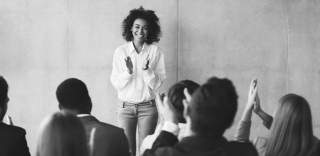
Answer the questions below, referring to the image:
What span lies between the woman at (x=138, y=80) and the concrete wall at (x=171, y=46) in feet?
1.64

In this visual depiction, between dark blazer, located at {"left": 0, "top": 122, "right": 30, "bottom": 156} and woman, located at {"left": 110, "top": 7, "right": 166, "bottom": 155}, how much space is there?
5.63ft

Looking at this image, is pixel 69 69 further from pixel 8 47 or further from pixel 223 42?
pixel 223 42

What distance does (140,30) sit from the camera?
157 inches

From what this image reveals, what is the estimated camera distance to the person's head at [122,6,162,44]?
4.00 meters

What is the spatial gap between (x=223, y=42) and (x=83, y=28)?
160 centimetres

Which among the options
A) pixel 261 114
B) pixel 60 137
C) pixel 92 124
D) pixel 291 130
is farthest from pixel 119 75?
pixel 60 137

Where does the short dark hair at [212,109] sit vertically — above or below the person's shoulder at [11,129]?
above

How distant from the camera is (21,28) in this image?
4441 mm

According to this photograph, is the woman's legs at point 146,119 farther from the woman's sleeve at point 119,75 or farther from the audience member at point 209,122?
the audience member at point 209,122

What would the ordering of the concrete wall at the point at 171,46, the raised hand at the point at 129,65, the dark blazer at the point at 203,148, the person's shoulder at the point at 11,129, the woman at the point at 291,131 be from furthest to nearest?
1. the concrete wall at the point at 171,46
2. the raised hand at the point at 129,65
3. the person's shoulder at the point at 11,129
4. the woman at the point at 291,131
5. the dark blazer at the point at 203,148

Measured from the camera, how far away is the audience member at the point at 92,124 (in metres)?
1.97

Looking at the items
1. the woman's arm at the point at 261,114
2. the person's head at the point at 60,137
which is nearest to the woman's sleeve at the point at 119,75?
the woman's arm at the point at 261,114

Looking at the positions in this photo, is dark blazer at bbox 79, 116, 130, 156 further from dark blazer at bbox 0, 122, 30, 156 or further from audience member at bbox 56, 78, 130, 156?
dark blazer at bbox 0, 122, 30, 156

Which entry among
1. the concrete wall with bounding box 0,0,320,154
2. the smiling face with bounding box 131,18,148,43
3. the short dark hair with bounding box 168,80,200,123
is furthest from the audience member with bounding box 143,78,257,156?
the concrete wall with bounding box 0,0,320,154
